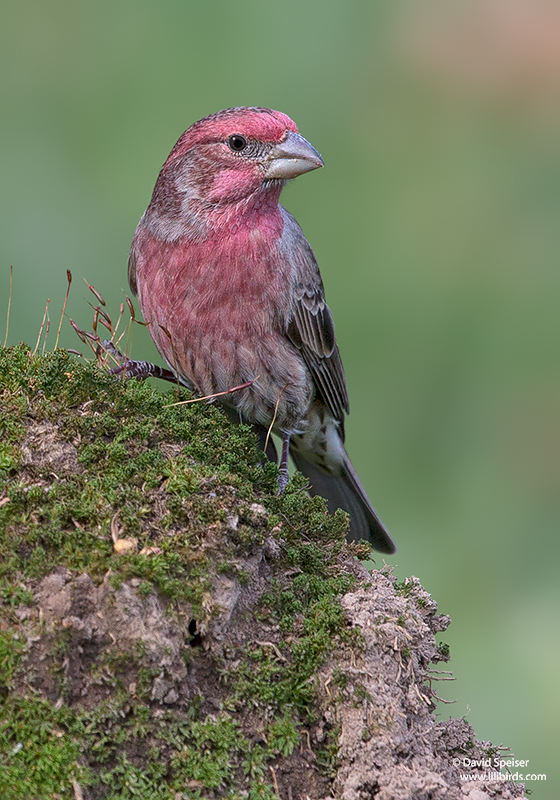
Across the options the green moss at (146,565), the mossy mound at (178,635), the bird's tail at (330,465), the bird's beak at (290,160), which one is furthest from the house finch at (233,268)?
the mossy mound at (178,635)

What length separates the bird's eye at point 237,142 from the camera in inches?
168

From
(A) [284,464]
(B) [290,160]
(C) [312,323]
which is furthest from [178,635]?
(B) [290,160]

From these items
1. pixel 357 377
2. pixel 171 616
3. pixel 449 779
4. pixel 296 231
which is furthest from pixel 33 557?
pixel 357 377

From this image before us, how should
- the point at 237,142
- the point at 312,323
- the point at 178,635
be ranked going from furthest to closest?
the point at 312,323 → the point at 237,142 → the point at 178,635

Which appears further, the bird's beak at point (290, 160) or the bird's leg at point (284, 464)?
the bird's beak at point (290, 160)

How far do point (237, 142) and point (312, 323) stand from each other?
1006 mm

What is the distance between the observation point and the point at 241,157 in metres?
4.26

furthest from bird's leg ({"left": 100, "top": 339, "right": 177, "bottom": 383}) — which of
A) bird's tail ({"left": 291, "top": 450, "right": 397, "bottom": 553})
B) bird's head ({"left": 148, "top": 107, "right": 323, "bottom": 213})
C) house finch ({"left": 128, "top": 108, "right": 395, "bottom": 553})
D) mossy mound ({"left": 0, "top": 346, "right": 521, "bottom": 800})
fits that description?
bird's tail ({"left": 291, "top": 450, "right": 397, "bottom": 553})

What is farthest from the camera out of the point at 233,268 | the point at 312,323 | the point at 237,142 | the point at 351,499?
the point at 351,499

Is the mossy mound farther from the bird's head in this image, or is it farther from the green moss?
the bird's head

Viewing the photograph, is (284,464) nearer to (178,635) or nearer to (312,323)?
(312,323)

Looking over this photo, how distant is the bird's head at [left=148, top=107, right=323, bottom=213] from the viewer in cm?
422

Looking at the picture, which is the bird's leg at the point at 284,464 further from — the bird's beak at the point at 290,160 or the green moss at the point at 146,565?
the bird's beak at the point at 290,160

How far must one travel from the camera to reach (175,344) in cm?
428
